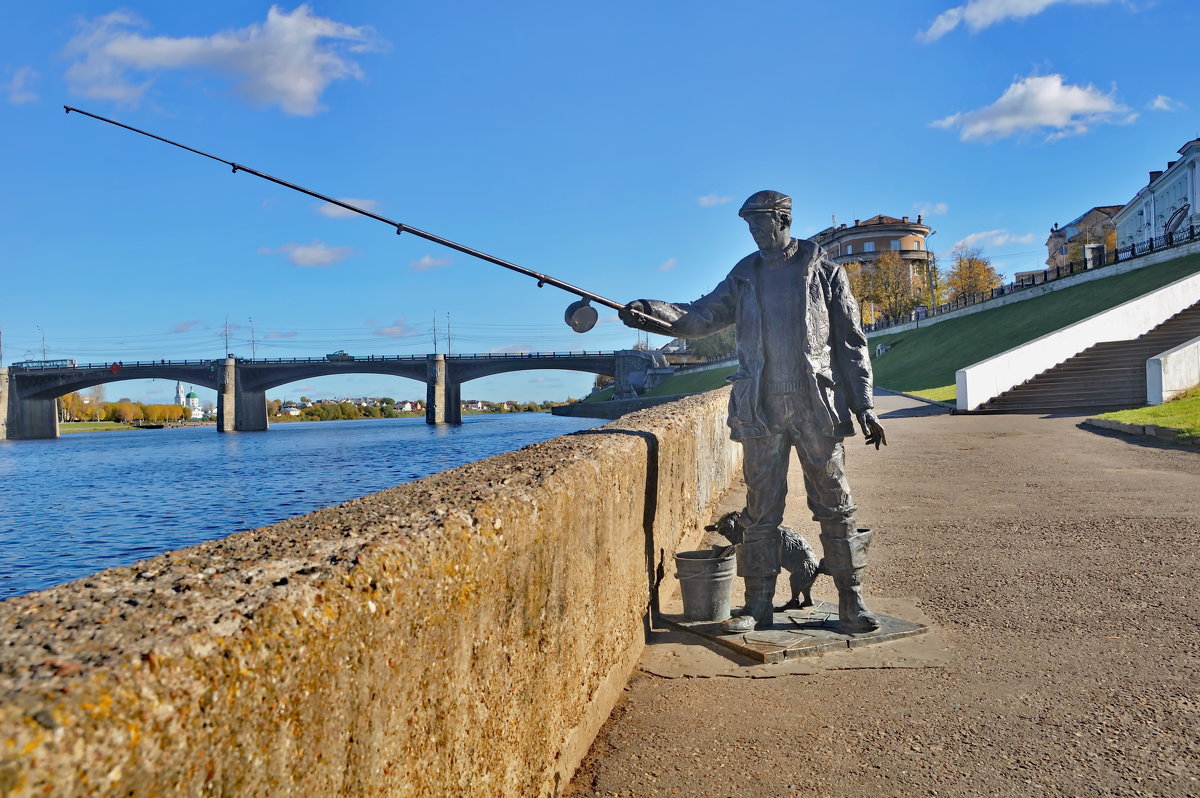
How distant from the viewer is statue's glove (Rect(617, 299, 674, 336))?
17.5 feet

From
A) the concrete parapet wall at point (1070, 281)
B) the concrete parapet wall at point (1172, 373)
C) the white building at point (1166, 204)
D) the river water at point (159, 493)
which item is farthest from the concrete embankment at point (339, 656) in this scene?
the white building at point (1166, 204)

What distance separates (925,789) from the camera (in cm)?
329

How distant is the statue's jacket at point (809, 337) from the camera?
5117mm

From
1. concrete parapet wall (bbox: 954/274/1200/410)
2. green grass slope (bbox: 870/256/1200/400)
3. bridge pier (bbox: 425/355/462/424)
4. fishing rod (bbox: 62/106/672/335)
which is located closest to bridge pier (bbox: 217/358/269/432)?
bridge pier (bbox: 425/355/462/424)

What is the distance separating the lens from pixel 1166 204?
7625 cm

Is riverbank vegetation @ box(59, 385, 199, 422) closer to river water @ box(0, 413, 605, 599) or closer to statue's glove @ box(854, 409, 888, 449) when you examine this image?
river water @ box(0, 413, 605, 599)

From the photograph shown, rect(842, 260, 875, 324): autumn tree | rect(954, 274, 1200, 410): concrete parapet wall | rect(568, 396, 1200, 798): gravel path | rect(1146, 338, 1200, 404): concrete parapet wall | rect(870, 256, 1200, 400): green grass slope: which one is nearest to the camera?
rect(568, 396, 1200, 798): gravel path

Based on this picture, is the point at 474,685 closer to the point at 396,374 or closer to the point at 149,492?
the point at 149,492

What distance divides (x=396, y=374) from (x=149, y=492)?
193 ft

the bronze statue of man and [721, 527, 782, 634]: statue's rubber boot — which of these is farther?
[721, 527, 782, 634]: statue's rubber boot

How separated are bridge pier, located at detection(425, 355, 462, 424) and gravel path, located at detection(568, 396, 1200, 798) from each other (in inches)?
3260

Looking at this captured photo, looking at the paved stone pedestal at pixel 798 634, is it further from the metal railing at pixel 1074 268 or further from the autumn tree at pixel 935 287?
the autumn tree at pixel 935 287

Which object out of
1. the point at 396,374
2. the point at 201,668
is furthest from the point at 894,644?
the point at 396,374

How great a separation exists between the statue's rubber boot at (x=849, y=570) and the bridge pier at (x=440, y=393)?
278 ft
